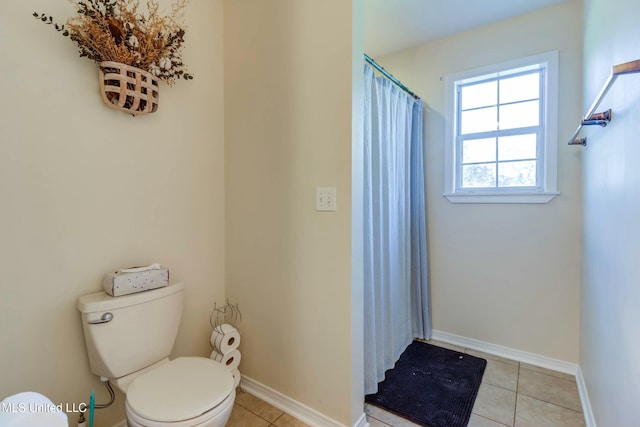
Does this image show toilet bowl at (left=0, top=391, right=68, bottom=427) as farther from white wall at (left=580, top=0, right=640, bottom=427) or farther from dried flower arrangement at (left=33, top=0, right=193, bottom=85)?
white wall at (left=580, top=0, right=640, bottom=427)

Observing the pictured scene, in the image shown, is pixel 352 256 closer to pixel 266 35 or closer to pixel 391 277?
pixel 391 277

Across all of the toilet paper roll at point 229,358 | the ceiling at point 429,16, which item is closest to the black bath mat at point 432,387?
the toilet paper roll at point 229,358

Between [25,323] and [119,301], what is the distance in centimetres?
33

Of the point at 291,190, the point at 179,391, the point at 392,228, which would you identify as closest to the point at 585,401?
the point at 392,228

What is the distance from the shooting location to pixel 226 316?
74.7 inches

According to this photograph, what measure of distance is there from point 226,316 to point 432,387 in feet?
4.47

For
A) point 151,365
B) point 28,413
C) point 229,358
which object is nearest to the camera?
point 28,413

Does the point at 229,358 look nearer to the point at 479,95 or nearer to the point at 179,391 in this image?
the point at 179,391

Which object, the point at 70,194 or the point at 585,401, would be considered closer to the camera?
the point at 70,194

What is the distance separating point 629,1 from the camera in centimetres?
102

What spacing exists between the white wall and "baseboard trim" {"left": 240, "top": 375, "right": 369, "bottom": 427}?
108 centimetres

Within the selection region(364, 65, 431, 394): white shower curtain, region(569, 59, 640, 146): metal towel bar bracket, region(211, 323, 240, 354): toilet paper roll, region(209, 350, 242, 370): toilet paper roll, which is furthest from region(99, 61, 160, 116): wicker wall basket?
region(569, 59, 640, 146): metal towel bar bracket

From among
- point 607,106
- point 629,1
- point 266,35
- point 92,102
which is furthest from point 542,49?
point 92,102

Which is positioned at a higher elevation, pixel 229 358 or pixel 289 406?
pixel 229 358
